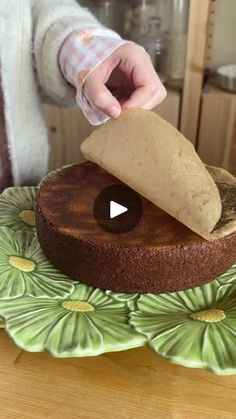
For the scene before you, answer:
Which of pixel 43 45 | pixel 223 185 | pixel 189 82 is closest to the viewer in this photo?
pixel 223 185

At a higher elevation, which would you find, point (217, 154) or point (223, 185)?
point (223, 185)

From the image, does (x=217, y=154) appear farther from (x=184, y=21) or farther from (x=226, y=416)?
(x=226, y=416)

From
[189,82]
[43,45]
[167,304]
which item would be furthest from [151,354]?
[189,82]

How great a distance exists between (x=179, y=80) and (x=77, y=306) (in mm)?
698

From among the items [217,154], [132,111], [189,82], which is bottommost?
[217,154]

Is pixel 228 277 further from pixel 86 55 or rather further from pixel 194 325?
pixel 86 55

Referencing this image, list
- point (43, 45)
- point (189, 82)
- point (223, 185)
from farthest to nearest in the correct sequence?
point (189, 82) → point (43, 45) → point (223, 185)

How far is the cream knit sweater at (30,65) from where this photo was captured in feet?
1.69

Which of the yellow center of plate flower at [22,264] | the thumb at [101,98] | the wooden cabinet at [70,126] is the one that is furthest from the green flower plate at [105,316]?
the wooden cabinet at [70,126]

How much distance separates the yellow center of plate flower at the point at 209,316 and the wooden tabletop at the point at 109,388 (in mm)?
37

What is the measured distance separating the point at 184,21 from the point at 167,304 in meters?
0.72

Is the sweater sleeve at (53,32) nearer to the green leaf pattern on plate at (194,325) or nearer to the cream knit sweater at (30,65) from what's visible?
the cream knit sweater at (30,65)

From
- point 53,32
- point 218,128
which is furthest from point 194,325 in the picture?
point 218,128

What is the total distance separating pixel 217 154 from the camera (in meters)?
1.00
